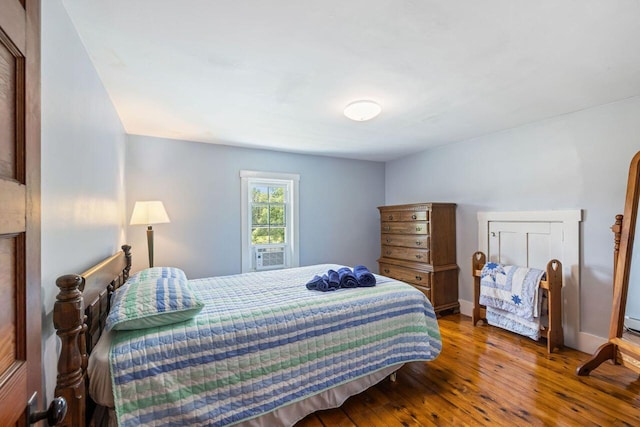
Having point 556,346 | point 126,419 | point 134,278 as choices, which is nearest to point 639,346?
point 556,346

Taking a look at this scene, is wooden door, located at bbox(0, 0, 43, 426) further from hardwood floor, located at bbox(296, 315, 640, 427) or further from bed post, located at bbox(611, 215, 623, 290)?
bed post, located at bbox(611, 215, 623, 290)

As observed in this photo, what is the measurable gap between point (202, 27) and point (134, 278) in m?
1.71

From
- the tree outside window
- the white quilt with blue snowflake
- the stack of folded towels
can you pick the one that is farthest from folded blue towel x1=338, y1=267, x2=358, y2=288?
the tree outside window

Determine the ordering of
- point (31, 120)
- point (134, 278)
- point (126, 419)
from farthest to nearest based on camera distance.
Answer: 1. point (134, 278)
2. point (126, 419)
3. point (31, 120)

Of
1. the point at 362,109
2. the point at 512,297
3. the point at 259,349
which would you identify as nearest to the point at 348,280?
the point at 259,349

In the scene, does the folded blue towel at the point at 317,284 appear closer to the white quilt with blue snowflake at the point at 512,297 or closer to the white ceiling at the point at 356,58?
the white ceiling at the point at 356,58

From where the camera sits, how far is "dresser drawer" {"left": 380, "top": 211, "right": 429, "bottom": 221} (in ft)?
12.2

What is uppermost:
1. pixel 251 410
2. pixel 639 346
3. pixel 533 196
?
pixel 533 196

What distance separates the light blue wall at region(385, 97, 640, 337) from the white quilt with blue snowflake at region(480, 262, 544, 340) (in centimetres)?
42

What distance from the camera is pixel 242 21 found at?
4.76 feet

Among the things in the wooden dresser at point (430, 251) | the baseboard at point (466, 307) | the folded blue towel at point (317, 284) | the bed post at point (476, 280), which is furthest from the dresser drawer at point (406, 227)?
the folded blue towel at point (317, 284)

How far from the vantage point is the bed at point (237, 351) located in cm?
132

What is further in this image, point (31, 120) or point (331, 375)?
point (331, 375)

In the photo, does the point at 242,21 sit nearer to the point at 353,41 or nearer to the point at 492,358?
the point at 353,41
